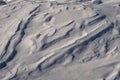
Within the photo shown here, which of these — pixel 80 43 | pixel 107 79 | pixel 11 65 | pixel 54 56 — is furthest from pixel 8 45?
pixel 107 79

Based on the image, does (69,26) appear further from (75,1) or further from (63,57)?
(75,1)

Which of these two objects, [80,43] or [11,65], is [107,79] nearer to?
[80,43]

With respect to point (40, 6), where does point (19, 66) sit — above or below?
below

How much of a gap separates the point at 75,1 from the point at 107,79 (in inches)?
118

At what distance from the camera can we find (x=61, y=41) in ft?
22.0

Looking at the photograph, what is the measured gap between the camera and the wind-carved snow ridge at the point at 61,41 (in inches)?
239

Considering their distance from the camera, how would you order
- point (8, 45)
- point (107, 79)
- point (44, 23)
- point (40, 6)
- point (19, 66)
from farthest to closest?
point (40, 6) < point (44, 23) < point (8, 45) < point (19, 66) < point (107, 79)

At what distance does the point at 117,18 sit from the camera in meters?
7.18

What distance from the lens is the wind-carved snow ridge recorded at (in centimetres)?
606

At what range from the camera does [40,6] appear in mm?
7988

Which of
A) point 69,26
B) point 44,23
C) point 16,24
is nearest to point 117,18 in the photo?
point 69,26

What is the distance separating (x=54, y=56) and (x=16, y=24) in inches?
59.7

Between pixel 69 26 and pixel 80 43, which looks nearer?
pixel 80 43

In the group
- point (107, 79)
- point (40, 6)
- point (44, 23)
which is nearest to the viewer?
point (107, 79)
